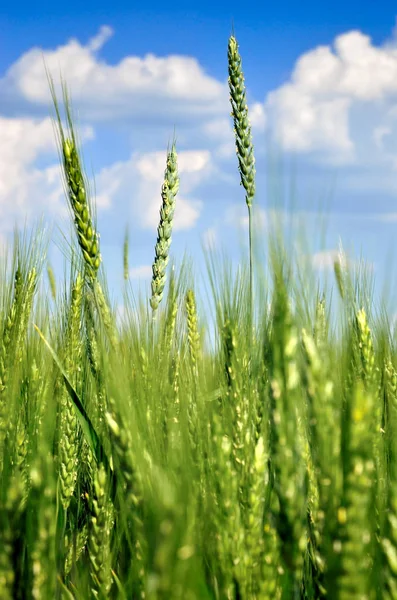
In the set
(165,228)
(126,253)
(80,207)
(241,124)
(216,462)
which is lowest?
(216,462)

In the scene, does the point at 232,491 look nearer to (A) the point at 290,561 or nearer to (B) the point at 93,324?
(A) the point at 290,561

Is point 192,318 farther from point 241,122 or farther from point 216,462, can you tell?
point 216,462

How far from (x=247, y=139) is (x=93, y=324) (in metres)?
1.84

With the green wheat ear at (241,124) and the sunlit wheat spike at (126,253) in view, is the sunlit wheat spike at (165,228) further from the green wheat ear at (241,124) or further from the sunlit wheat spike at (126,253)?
the sunlit wheat spike at (126,253)

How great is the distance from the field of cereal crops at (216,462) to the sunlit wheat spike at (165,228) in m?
1.10

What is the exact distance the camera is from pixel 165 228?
3965mm

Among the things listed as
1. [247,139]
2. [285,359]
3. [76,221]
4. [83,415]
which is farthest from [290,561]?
[247,139]

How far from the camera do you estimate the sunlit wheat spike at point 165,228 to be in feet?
12.6

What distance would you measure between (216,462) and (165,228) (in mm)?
2599

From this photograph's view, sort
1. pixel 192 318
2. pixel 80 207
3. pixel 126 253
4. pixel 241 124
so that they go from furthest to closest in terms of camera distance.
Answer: pixel 126 253, pixel 192 318, pixel 241 124, pixel 80 207

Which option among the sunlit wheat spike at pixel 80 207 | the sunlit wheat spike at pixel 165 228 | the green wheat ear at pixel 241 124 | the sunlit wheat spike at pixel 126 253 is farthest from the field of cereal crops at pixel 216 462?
the sunlit wheat spike at pixel 126 253

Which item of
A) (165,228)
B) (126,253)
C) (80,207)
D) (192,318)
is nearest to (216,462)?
(80,207)

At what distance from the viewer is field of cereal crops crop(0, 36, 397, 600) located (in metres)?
1.20

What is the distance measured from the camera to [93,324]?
2.09 metres
